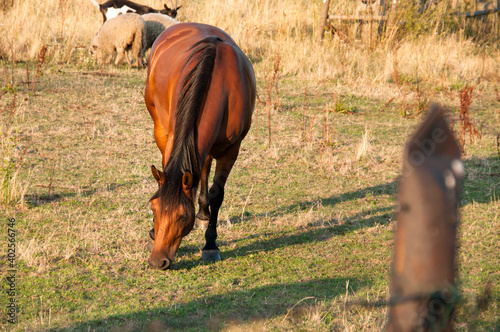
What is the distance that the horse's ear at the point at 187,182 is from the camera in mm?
3119

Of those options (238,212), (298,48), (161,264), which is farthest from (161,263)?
(298,48)

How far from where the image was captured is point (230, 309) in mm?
3213

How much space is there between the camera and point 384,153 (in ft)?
22.2

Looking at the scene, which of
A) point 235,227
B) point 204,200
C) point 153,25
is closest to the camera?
point 204,200

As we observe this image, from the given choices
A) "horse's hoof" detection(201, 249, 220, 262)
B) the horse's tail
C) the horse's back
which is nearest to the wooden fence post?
the horse's back

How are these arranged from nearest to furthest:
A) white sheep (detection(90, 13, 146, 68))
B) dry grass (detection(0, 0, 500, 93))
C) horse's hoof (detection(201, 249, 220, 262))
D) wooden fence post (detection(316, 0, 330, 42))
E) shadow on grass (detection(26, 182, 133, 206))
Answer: horse's hoof (detection(201, 249, 220, 262)) < shadow on grass (detection(26, 182, 133, 206)) < white sheep (detection(90, 13, 146, 68)) < dry grass (detection(0, 0, 500, 93)) < wooden fence post (detection(316, 0, 330, 42))

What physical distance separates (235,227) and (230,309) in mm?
1444

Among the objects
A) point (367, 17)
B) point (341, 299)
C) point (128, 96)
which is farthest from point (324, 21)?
point (341, 299)

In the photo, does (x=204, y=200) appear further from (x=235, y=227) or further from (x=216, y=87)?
(x=216, y=87)

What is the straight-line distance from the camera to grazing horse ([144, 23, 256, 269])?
3180 mm

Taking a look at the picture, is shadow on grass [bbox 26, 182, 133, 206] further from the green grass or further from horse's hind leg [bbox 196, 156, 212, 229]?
horse's hind leg [bbox 196, 156, 212, 229]

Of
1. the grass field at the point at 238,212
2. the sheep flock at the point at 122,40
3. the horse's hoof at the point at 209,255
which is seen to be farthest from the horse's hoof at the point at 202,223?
the sheep flock at the point at 122,40

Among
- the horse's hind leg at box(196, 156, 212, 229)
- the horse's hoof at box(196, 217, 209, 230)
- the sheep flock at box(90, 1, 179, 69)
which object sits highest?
the sheep flock at box(90, 1, 179, 69)

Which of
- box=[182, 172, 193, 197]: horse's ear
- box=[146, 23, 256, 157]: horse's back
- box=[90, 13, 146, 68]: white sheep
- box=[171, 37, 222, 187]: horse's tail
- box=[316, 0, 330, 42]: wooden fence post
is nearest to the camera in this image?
box=[182, 172, 193, 197]: horse's ear
